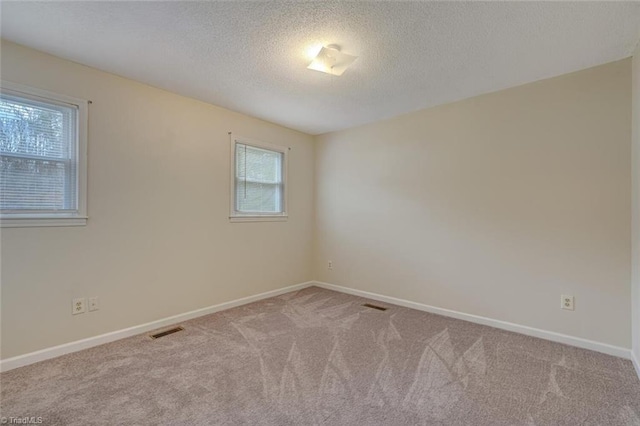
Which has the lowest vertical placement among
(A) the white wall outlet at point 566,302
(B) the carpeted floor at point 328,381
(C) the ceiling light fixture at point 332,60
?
(B) the carpeted floor at point 328,381

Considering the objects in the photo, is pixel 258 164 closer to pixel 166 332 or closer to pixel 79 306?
pixel 166 332

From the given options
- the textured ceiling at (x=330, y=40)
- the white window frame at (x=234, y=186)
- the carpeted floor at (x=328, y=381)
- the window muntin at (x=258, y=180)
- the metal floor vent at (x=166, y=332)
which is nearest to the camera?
the carpeted floor at (x=328, y=381)

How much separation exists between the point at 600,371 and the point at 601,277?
2.52 ft

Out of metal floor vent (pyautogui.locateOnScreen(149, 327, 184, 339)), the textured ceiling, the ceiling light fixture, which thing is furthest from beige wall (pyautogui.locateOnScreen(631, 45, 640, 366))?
metal floor vent (pyautogui.locateOnScreen(149, 327, 184, 339))

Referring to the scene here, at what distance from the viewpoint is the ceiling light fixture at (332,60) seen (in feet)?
7.40

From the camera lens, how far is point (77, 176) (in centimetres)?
254

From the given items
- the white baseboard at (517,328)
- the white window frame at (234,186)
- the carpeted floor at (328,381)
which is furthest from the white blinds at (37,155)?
the white baseboard at (517,328)

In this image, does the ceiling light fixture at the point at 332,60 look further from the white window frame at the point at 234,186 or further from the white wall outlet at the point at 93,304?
the white wall outlet at the point at 93,304

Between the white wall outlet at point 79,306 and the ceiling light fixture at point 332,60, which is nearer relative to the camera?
the ceiling light fixture at point 332,60

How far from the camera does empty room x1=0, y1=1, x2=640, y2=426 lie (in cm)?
192

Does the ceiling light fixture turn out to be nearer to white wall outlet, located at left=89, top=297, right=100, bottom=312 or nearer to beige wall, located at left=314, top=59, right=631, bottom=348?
beige wall, located at left=314, top=59, right=631, bottom=348

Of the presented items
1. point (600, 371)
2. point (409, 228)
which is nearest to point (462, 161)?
point (409, 228)

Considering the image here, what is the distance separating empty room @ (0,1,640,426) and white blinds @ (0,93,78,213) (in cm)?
1

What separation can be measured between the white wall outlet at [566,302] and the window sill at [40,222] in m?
4.23
